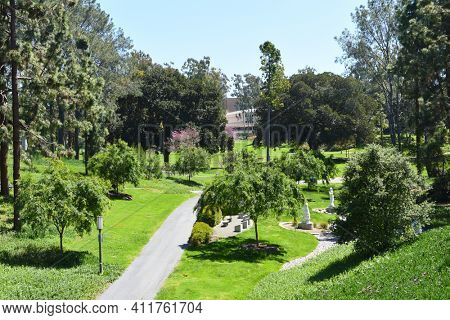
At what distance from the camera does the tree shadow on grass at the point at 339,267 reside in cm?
2034

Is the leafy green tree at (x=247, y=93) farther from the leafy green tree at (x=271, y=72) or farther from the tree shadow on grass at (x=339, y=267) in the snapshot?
the tree shadow on grass at (x=339, y=267)

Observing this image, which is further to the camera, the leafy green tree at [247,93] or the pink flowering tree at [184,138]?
the leafy green tree at [247,93]

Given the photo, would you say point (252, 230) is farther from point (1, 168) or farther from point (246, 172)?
point (1, 168)

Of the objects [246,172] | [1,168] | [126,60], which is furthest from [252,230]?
[126,60]

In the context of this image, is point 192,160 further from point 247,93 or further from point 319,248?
point 247,93

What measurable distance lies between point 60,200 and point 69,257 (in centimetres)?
315

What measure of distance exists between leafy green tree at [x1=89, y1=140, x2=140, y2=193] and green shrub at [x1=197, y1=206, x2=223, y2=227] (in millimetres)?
12198

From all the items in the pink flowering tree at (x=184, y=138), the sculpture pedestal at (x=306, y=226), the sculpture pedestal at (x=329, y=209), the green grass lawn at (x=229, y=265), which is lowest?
the green grass lawn at (x=229, y=265)

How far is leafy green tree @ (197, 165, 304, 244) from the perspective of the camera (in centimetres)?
2975

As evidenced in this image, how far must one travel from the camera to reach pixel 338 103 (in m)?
90.6

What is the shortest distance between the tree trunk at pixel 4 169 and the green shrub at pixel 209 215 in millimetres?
14170

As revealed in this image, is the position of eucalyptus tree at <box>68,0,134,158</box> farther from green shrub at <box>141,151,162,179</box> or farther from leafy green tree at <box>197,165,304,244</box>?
leafy green tree at <box>197,165,304,244</box>

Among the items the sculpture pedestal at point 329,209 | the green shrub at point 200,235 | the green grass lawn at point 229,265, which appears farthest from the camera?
the sculpture pedestal at point 329,209

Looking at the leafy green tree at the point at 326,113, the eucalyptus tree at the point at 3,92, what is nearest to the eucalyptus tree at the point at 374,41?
the leafy green tree at the point at 326,113
